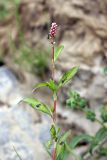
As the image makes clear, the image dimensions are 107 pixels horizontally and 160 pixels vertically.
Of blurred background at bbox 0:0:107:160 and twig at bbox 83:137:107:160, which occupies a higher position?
blurred background at bbox 0:0:107:160

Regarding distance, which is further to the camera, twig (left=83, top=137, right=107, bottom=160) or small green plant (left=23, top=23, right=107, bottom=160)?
twig (left=83, top=137, right=107, bottom=160)

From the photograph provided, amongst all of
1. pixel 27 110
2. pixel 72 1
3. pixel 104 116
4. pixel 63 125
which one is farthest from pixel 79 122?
pixel 72 1

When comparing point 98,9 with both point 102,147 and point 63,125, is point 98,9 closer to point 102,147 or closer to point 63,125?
point 63,125

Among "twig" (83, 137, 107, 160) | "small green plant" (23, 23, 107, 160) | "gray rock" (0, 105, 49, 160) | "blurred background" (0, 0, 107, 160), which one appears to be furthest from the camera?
"blurred background" (0, 0, 107, 160)

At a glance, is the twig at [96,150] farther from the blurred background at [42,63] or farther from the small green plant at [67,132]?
the blurred background at [42,63]

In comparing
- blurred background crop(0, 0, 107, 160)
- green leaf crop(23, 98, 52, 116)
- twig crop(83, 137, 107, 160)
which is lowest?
twig crop(83, 137, 107, 160)

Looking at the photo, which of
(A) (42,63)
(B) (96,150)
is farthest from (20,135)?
(A) (42,63)

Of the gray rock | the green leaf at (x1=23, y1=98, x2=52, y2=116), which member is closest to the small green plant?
the green leaf at (x1=23, y1=98, x2=52, y2=116)

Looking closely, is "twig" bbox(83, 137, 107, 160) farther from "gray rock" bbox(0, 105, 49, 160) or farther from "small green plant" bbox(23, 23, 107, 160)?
"gray rock" bbox(0, 105, 49, 160)

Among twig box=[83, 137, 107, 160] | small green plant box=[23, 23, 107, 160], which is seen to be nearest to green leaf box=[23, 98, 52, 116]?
small green plant box=[23, 23, 107, 160]

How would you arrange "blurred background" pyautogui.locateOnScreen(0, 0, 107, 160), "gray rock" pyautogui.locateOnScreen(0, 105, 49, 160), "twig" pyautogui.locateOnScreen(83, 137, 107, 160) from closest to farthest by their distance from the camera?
1. "twig" pyautogui.locateOnScreen(83, 137, 107, 160)
2. "gray rock" pyautogui.locateOnScreen(0, 105, 49, 160)
3. "blurred background" pyautogui.locateOnScreen(0, 0, 107, 160)
